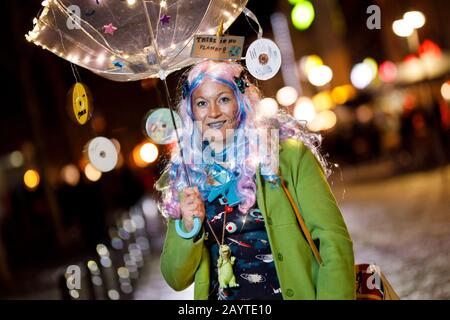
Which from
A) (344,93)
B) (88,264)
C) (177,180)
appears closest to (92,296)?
(88,264)

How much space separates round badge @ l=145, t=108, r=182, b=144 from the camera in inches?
173

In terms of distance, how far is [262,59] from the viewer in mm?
3959

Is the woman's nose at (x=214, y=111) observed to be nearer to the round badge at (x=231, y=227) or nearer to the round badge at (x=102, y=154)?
the round badge at (x=231, y=227)

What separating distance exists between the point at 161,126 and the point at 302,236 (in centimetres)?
166

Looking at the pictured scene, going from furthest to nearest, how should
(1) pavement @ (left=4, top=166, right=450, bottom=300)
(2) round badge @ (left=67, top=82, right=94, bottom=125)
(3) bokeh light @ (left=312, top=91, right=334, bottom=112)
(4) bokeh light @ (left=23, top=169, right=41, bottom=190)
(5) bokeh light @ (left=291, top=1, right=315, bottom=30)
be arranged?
(3) bokeh light @ (left=312, top=91, right=334, bottom=112), (4) bokeh light @ (left=23, top=169, right=41, bottom=190), (5) bokeh light @ (left=291, top=1, right=315, bottom=30), (1) pavement @ (left=4, top=166, right=450, bottom=300), (2) round badge @ (left=67, top=82, right=94, bottom=125)

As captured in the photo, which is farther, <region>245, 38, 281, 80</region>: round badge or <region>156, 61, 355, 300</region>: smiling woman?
<region>245, 38, 281, 80</region>: round badge

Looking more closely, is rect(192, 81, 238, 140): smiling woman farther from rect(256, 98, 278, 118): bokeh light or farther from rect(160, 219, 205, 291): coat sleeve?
rect(160, 219, 205, 291): coat sleeve

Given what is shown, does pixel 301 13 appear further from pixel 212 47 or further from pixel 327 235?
pixel 327 235

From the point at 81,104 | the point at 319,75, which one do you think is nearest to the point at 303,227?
the point at 81,104

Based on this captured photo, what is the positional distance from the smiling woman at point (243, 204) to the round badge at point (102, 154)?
2.41 feet

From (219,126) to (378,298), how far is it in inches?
49.6

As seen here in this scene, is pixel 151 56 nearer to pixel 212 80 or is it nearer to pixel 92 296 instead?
pixel 212 80

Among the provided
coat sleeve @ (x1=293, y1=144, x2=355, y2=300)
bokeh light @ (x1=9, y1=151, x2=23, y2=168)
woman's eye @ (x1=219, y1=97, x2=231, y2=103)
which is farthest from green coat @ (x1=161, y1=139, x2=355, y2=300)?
bokeh light @ (x1=9, y1=151, x2=23, y2=168)

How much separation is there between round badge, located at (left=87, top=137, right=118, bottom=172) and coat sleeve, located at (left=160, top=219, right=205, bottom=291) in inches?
40.8
